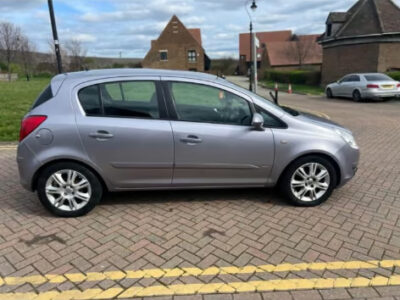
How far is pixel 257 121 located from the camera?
3.84 metres

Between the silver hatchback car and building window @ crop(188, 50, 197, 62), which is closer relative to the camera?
the silver hatchback car

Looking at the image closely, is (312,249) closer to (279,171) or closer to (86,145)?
(279,171)

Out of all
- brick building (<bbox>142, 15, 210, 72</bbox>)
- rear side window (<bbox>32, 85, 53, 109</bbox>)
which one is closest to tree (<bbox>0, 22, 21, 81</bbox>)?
brick building (<bbox>142, 15, 210, 72</bbox>)

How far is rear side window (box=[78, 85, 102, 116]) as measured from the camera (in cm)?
379

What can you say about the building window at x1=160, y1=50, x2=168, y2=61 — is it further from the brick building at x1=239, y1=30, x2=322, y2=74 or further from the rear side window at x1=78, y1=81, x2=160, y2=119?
the rear side window at x1=78, y1=81, x2=160, y2=119

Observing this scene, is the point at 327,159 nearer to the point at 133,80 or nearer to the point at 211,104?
the point at 211,104

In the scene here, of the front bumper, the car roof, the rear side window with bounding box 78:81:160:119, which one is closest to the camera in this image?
the rear side window with bounding box 78:81:160:119

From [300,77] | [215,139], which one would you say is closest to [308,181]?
[215,139]

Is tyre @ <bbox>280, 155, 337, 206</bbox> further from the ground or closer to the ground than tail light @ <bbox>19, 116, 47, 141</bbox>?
closer to the ground

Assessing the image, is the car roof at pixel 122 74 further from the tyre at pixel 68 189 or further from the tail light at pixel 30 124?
the tyre at pixel 68 189

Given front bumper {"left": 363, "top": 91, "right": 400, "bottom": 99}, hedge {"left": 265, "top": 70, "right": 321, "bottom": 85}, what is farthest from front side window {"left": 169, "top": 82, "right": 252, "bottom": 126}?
hedge {"left": 265, "top": 70, "right": 321, "bottom": 85}

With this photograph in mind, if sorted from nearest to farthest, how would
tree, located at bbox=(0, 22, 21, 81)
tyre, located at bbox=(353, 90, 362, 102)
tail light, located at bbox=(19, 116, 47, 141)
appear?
tail light, located at bbox=(19, 116, 47, 141) < tyre, located at bbox=(353, 90, 362, 102) < tree, located at bbox=(0, 22, 21, 81)

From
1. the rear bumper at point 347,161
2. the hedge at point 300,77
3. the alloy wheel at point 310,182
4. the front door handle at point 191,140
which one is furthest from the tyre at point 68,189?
the hedge at point 300,77

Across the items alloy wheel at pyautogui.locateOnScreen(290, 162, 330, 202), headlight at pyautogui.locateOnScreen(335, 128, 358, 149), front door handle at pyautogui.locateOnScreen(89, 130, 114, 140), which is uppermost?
front door handle at pyautogui.locateOnScreen(89, 130, 114, 140)
